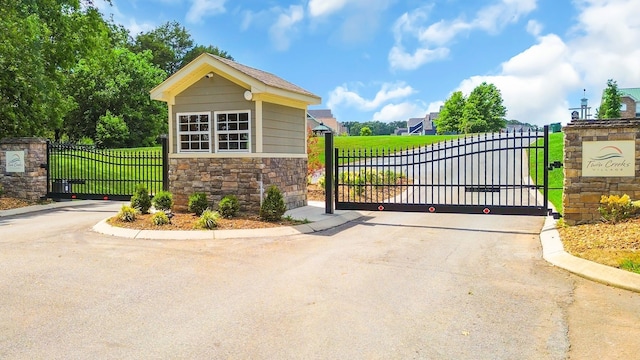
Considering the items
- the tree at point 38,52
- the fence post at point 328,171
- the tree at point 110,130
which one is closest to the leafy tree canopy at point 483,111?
the tree at point 110,130

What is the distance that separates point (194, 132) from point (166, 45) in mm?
44985

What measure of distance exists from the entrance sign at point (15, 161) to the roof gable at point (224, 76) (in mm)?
5942

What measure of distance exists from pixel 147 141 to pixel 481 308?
37349mm

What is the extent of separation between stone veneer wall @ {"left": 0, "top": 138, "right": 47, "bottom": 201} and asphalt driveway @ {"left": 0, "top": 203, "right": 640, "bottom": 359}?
23.0 feet

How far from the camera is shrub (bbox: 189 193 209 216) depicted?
11492 millimetres

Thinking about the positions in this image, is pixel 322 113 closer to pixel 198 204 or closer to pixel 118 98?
pixel 118 98

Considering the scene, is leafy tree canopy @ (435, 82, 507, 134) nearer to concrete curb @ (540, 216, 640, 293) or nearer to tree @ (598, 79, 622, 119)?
tree @ (598, 79, 622, 119)

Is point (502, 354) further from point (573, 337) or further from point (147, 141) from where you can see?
point (147, 141)

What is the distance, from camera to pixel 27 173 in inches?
606

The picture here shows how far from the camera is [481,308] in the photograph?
5348 mm

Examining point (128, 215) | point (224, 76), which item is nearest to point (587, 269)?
point (224, 76)

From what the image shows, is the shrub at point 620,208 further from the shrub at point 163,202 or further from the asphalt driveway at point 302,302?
the shrub at point 163,202

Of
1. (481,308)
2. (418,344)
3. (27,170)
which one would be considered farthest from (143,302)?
(27,170)

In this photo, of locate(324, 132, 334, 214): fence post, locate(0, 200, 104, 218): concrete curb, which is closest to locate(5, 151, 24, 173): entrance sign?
locate(0, 200, 104, 218): concrete curb
